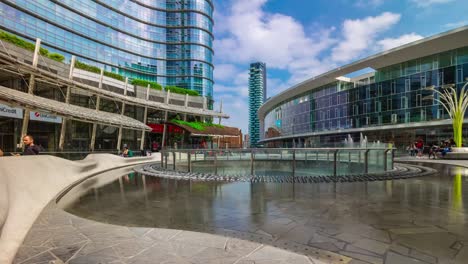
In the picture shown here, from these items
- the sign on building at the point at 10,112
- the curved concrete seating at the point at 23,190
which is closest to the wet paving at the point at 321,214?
the curved concrete seating at the point at 23,190

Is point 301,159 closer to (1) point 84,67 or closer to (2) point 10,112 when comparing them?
(2) point 10,112

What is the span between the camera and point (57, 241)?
11.8ft

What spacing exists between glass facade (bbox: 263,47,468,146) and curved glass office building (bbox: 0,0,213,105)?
3122 cm

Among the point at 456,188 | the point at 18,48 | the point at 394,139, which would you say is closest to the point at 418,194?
the point at 456,188

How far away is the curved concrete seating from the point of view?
3273 mm

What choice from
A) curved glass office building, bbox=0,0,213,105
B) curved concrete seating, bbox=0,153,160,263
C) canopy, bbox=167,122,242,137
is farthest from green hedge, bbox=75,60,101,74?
curved concrete seating, bbox=0,153,160,263

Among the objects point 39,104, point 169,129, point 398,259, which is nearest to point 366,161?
point 398,259

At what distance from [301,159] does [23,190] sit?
10.3 meters

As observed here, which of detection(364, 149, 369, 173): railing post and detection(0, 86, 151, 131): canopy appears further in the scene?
detection(0, 86, 151, 131): canopy

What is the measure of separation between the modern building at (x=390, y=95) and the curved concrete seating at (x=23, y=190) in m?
20.1

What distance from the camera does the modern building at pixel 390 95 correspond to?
3394cm

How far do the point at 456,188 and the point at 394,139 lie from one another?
36.7m

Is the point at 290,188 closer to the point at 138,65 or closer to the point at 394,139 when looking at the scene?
the point at 394,139

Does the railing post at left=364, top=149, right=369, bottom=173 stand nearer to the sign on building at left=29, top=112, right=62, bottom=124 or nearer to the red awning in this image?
the sign on building at left=29, top=112, right=62, bottom=124
